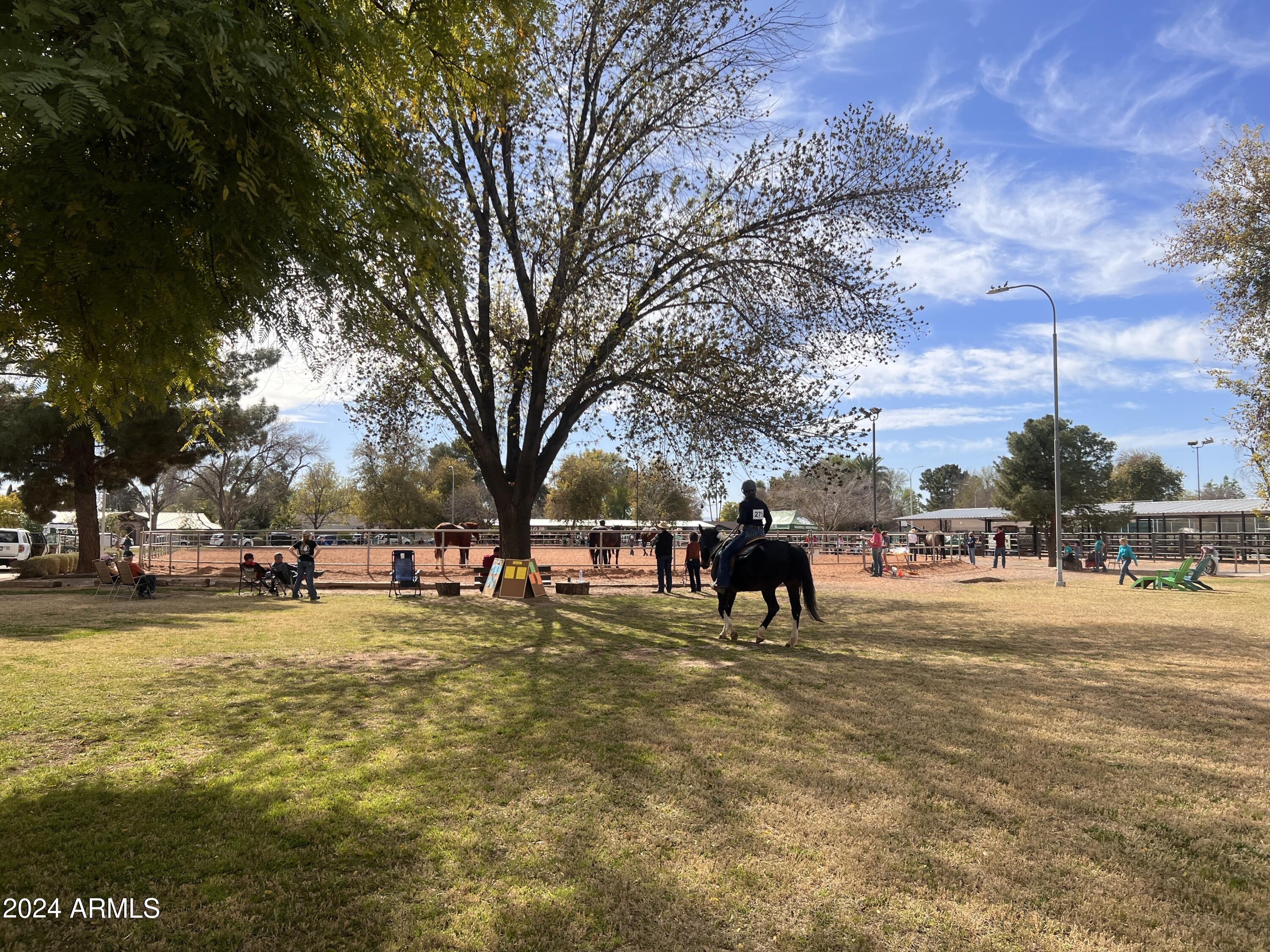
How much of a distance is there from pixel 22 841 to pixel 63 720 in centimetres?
266

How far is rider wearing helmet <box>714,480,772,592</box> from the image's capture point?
32.7ft

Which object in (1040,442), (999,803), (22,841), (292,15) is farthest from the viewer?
(1040,442)

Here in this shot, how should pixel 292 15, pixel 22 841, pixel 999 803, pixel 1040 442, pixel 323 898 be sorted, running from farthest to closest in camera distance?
pixel 1040 442
pixel 999 803
pixel 292 15
pixel 22 841
pixel 323 898

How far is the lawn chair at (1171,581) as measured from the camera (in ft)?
67.1

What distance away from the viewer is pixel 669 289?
16.5 m

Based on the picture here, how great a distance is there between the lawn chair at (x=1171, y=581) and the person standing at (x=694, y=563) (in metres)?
13.2

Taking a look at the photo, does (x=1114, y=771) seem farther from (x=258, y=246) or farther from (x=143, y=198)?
(x=143, y=198)

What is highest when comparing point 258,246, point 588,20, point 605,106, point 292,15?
point 588,20

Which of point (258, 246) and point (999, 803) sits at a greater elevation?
point (258, 246)

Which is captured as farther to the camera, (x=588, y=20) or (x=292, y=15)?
(x=588, y=20)

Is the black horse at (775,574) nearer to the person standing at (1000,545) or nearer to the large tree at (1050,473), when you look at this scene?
the person standing at (1000,545)

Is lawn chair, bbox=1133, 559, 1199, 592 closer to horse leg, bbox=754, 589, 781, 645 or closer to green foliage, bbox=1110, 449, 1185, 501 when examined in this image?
horse leg, bbox=754, 589, 781, 645

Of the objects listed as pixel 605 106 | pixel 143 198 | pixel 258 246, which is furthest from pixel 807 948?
pixel 605 106

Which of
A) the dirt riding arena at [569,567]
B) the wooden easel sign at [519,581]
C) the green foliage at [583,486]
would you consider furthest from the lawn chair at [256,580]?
the green foliage at [583,486]
